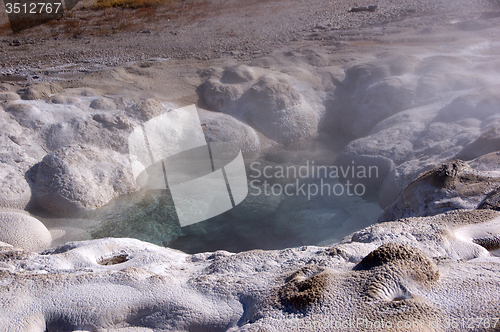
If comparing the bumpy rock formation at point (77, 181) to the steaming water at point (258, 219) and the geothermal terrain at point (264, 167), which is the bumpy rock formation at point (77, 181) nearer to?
the geothermal terrain at point (264, 167)

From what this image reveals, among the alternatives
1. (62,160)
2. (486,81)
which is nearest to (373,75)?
(486,81)

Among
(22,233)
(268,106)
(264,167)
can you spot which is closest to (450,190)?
(264,167)

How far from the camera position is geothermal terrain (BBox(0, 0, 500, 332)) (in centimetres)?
162

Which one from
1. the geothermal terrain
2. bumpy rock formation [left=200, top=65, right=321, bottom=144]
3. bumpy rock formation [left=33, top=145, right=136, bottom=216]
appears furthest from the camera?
bumpy rock formation [left=200, top=65, right=321, bottom=144]

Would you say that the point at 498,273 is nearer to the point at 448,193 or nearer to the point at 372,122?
the point at 448,193

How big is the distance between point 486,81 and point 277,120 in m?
2.99

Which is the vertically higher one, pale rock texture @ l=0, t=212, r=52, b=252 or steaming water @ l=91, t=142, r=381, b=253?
pale rock texture @ l=0, t=212, r=52, b=252

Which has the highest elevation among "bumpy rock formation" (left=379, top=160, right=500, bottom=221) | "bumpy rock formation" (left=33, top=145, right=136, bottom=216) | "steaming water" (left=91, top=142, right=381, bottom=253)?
"bumpy rock formation" (left=379, top=160, right=500, bottom=221)

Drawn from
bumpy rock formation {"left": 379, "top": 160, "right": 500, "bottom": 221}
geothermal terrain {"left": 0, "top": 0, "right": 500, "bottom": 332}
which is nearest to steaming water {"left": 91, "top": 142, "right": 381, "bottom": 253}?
geothermal terrain {"left": 0, "top": 0, "right": 500, "bottom": 332}

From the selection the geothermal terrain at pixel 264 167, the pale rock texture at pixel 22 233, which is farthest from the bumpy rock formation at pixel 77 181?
the pale rock texture at pixel 22 233

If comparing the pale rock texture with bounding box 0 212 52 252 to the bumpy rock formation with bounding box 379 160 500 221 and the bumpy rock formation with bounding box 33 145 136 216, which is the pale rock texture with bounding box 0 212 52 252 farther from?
the bumpy rock formation with bounding box 379 160 500 221

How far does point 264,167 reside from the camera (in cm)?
507

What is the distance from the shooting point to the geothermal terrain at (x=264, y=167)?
5.30 feet

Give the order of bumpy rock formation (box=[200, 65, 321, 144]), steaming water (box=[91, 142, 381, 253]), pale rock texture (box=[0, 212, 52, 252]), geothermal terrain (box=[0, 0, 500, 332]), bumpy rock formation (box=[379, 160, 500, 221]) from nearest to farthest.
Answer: geothermal terrain (box=[0, 0, 500, 332])
bumpy rock formation (box=[379, 160, 500, 221])
pale rock texture (box=[0, 212, 52, 252])
steaming water (box=[91, 142, 381, 253])
bumpy rock formation (box=[200, 65, 321, 144])
